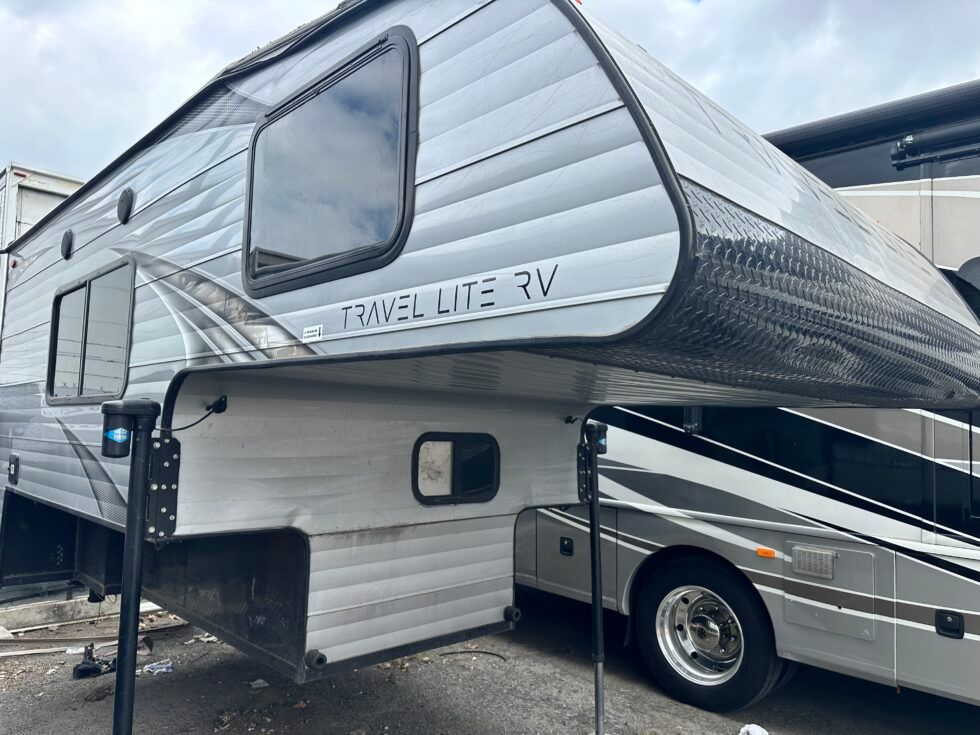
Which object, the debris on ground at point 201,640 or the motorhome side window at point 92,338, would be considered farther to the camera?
the debris on ground at point 201,640

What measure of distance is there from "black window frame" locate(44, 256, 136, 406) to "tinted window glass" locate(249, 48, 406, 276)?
1.11 metres

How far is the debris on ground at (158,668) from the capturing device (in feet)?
14.9

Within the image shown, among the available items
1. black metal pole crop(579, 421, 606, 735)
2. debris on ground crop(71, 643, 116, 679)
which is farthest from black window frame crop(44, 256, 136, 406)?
black metal pole crop(579, 421, 606, 735)

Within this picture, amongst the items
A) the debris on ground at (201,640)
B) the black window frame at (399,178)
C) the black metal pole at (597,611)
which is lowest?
the debris on ground at (201,640)

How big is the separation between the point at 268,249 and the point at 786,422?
2.83m

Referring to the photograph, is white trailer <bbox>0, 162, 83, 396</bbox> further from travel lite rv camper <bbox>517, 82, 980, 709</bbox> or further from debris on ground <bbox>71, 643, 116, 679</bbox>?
travel lite rv camper <bbox>517, 82, 980, 709</bbox>

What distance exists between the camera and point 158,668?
457 centimetres

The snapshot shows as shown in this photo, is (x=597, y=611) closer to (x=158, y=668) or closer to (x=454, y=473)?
(x=454, y=473)

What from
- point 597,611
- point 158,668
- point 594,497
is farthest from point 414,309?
point 158,668

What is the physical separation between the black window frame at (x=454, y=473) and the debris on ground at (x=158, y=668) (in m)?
2.53

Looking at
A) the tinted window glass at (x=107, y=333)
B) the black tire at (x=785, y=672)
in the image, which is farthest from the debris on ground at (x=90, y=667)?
the black tire at (x=785, y=672)

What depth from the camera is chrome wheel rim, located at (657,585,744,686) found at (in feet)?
13.5

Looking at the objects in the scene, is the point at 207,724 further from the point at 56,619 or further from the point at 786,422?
the point at 786,422

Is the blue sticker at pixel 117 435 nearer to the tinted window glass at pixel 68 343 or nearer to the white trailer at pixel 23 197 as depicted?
the tinted window glass at pixel 68 343
